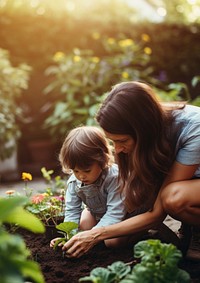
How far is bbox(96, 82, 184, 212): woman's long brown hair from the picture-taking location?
8.13 ft

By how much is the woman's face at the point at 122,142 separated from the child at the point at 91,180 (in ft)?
0.85

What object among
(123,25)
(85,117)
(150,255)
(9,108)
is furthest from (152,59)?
(150,255)

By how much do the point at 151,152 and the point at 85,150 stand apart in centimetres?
40

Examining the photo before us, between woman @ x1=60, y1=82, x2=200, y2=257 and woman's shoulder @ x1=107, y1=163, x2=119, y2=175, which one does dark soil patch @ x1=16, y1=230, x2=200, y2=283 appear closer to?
woman @ x1=60, y1=82, x2=200, y2=257

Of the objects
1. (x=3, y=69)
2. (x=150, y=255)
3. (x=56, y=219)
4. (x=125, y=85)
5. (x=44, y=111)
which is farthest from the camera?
(x=44, y=111)

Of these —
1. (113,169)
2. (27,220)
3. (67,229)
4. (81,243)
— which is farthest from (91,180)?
(27,220)

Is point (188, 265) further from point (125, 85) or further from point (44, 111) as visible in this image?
point (44, 111)

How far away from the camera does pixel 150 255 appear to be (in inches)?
78.3

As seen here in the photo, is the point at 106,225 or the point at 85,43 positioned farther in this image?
the point at 85,43

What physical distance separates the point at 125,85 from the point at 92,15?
5336 mm

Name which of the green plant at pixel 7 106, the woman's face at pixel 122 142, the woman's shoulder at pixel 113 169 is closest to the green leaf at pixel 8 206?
the woman's face at pixel 122 142

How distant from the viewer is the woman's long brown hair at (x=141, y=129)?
8.13ft

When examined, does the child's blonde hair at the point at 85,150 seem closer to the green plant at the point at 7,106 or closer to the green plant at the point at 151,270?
the green plant at the point at 151,270

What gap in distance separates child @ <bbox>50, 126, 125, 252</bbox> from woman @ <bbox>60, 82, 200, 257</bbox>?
0.18 meters
